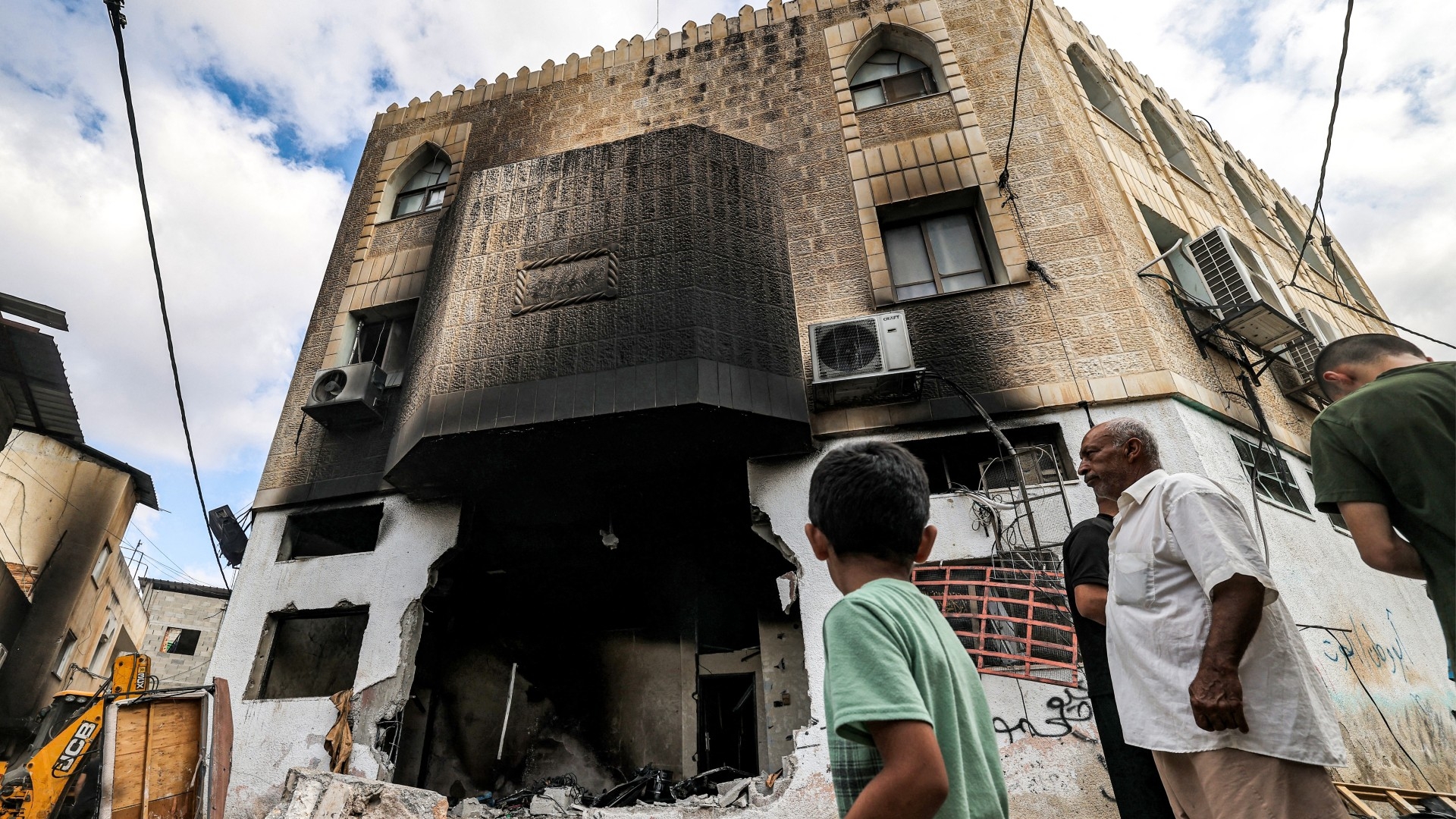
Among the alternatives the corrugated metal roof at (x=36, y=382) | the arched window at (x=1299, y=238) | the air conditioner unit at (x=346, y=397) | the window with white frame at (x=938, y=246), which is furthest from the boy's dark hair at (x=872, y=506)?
the corrugated metal roof at (x=36, y=382)

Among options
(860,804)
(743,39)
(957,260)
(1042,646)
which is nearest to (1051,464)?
(1042,646)

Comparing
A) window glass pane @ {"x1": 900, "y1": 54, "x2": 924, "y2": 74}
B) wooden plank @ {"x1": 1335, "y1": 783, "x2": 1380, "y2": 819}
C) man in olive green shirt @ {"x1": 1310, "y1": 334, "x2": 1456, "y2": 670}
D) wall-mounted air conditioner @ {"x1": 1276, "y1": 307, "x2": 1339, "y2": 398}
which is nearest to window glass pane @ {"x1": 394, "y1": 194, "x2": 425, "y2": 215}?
window glass pane @ {"x1": 900, "y1": 54, "x2": 924, "y2": 74}

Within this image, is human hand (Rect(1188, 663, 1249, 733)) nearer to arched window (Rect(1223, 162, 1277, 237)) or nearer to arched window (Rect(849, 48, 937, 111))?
arched window (Rect(849, 48, 937, 111))

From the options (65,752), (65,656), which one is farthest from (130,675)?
(65,656)

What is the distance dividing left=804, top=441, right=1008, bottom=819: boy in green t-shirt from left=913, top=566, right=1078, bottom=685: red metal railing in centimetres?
413

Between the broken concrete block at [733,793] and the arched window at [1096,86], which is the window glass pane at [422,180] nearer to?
the broken concrete block at [733,793]

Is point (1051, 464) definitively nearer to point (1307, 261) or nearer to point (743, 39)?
point (743, 39)

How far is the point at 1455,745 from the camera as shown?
5875 mm

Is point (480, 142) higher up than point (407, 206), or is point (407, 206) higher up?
point (480, 142)

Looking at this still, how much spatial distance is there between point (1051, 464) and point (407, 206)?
33.1 ft

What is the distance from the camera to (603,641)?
8.91 meters

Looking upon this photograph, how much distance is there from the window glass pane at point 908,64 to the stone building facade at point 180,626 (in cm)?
2506

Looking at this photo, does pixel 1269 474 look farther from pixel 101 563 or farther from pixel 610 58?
pixel 101 563

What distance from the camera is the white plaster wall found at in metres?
6.37
